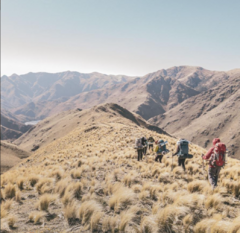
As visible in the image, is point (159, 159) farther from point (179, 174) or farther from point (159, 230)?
point (159, 230)

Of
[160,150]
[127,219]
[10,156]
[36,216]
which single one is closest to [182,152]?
[160,150]

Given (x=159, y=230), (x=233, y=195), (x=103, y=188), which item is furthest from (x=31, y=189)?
(x=233, y=195)

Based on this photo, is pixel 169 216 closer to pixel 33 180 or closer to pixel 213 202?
pixel 213 202

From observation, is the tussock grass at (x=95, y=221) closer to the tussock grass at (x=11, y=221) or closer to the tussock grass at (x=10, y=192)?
the tussock grass at (x=11, y=221)

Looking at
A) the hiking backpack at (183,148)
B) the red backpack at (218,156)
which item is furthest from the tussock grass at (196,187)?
the hiking backpack at (183,148)

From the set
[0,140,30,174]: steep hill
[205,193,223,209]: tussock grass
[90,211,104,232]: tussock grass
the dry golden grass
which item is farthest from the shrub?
[0,140,30,174]: steep hill

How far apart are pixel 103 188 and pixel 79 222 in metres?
2.81

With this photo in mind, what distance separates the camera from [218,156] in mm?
7633

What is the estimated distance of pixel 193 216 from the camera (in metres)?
5.05

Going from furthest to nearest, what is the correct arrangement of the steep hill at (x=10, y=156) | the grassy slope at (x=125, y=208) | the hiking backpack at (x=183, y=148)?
the steep hill at (x=10, y=156) < the hiking backpack at (x=183, y=148) < the grassy slope at (x=125, y=208)

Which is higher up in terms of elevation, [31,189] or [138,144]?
[138,144]

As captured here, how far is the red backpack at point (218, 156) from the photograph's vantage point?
761 cm

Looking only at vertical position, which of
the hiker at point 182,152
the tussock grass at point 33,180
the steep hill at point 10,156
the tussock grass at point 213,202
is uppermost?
the hiker at point 182,152

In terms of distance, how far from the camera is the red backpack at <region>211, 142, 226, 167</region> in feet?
25.0
